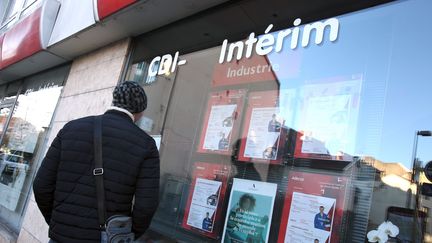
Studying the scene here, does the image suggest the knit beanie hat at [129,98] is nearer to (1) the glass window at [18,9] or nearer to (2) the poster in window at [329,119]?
(2) the poster in window at [329,119]

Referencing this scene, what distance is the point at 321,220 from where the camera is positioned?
2410 mm

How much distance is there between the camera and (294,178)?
105 inches

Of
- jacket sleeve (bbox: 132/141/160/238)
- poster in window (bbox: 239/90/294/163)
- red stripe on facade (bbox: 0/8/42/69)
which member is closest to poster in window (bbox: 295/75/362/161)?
poster in window (bbox: 239/90/294/163)

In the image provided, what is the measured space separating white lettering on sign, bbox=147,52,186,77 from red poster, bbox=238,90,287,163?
1.22m

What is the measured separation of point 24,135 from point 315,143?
5814 millimetres

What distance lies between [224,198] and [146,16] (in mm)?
2219

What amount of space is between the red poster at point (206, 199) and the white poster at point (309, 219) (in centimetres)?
66

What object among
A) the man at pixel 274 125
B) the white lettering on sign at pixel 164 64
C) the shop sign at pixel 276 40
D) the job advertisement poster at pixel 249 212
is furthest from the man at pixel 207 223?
the white lettering on sign at pixel 164 64

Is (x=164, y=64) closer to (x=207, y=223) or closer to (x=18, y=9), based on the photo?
(x=207, y=223)

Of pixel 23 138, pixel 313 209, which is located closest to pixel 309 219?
pixel 313 209

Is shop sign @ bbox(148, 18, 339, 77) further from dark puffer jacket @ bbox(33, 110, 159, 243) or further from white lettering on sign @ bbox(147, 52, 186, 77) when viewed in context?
dark puffer jacket @ bbox(33, 110, 159, 243)

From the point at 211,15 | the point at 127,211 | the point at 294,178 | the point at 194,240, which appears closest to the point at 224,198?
the point at 194,240

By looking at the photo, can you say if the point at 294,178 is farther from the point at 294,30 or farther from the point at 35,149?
the point at 35,149

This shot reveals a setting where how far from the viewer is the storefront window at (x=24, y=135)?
6043 mm
